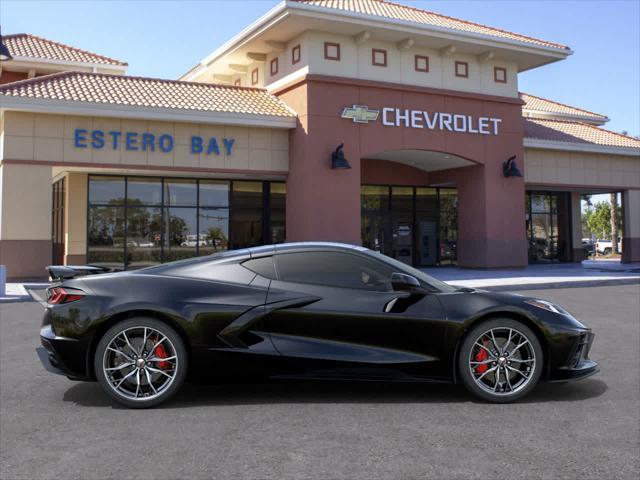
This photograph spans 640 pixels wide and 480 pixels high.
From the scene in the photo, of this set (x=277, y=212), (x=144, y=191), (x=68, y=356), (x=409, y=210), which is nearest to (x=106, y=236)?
(x=144, y=191)

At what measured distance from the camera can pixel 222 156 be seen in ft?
67.0

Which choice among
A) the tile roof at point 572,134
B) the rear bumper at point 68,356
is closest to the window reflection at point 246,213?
the tile roof at point 572,134

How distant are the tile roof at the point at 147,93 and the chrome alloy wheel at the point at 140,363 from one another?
1537cm

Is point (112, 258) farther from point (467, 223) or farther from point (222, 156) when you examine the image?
point (467, 223)

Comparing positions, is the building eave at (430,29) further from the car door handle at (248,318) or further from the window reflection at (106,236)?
the car door handle at (248,318)

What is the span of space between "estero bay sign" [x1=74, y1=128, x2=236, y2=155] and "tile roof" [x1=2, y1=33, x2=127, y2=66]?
33.1 feet

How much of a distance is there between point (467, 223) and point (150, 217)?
12236 mm

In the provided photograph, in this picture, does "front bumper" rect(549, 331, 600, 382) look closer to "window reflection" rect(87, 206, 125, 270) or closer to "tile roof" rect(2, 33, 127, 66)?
"window reflection" rect(87, 206, 125, 270)

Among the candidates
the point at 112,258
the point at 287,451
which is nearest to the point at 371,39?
the point at 112,258

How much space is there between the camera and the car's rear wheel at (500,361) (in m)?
4.98

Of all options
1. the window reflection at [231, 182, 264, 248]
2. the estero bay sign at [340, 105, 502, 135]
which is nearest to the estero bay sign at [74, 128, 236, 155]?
the window reflection at [231, 182, 264, 248]

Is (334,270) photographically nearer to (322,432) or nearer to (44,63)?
(322,432)

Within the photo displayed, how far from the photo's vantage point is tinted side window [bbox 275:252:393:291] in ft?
17.0

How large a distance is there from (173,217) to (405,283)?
18.3 metres
